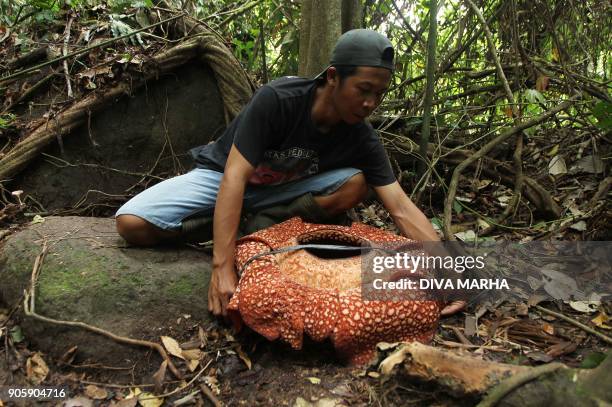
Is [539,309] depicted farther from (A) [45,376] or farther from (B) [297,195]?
(A) [45,376]

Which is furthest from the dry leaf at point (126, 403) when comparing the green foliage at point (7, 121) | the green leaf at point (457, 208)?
the green foliage at point (7, 121)

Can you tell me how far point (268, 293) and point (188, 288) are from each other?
55 cm

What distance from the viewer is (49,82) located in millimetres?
3869

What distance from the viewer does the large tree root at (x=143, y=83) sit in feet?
11.6

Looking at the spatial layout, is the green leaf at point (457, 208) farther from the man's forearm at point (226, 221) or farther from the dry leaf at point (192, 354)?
the dry leaf at point (192, 354)

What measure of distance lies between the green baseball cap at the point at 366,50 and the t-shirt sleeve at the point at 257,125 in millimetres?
434

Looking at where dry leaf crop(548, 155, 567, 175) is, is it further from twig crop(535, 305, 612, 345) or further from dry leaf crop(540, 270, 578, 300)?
twig crop(535, 305, 612, 345)

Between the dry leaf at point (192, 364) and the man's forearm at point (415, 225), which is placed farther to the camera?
the man's forearm at point (415, 225)

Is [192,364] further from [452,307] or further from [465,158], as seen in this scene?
[465,158]

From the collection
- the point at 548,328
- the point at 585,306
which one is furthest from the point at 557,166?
the point at 548,328

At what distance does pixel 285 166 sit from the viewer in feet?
9.08

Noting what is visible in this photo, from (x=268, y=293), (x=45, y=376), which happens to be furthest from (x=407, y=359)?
(x=45, y=376)

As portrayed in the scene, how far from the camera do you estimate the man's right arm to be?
7.45 ft

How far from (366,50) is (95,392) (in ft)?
6.21
